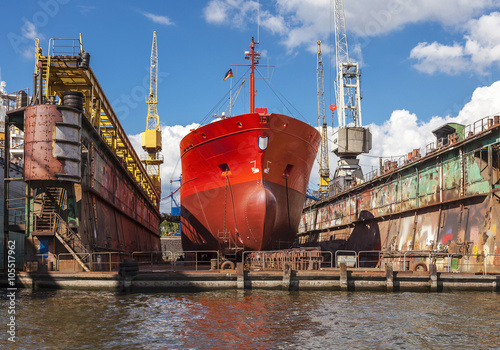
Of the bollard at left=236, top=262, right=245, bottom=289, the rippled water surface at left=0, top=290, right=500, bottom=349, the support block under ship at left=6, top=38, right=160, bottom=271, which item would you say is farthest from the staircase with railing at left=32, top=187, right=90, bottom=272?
the bollard at left=236, top=262, right=245, bottom=289

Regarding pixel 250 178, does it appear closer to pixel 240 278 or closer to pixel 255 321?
pixel 240 278

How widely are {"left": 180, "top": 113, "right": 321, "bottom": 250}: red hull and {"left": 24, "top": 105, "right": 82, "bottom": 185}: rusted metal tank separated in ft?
27.5

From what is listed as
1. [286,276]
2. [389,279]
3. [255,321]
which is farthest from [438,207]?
[255,321]

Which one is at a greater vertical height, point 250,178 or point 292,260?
point 250,178

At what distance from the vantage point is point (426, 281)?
69.4 ft

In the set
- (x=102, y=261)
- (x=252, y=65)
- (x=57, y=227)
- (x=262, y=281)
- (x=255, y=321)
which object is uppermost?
(x=252, y=65)

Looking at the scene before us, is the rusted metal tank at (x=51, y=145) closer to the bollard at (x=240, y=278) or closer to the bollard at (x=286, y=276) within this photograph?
the bollard at (x=240, y=278)

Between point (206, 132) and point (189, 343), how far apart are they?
713 inches

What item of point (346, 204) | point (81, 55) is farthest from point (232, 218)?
point (346, 204)

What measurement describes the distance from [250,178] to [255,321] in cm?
1324

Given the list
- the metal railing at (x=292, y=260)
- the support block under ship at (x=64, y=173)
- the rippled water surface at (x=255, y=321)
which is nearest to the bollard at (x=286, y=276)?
the rippled water surface at (x=255, y=321)

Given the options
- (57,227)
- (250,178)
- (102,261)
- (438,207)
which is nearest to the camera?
(57,227)

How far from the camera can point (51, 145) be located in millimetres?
22031

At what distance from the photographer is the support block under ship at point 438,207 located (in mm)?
24781
